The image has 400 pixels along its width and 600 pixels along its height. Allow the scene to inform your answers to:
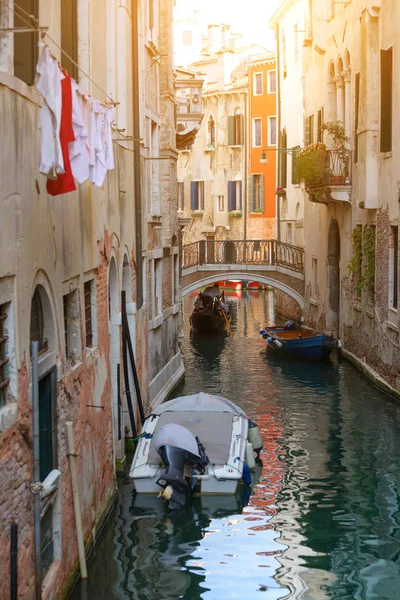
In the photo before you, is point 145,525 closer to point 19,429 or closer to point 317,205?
point 19,429

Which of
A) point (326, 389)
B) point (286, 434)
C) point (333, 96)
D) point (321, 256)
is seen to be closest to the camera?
point (286, 434)

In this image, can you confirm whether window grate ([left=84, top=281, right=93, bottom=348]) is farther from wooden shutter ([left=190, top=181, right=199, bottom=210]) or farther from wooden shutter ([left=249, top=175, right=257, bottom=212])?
wooden shutter ([left=190, top=181, right=199, bottom=210])

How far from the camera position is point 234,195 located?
144 feet

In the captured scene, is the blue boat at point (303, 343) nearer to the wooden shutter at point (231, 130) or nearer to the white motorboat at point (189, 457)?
the white motorboat at point (189, 457)

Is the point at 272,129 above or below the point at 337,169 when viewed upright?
above

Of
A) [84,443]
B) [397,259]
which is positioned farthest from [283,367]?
[84,443]

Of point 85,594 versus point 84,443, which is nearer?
point 85,594

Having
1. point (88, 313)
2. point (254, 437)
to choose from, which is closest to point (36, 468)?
point (88, 313)

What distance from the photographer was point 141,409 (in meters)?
13.6

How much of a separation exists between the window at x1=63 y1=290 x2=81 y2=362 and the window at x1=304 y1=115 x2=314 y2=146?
18.8m

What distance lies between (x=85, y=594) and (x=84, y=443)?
1.44 m

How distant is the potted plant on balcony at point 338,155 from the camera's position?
21.4m

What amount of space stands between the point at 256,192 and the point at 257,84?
14.6 feet

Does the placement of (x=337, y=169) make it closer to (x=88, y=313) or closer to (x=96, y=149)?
(x=88, y=313)
